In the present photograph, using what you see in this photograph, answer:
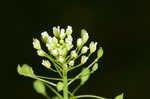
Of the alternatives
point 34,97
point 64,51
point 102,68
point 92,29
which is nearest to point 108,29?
point 92,29

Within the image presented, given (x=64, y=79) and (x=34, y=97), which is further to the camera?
(x=34, y=97)

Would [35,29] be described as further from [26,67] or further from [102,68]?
[26,67]

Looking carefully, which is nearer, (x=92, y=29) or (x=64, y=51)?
(x=64, y=51)

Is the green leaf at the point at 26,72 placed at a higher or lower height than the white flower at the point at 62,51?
lower

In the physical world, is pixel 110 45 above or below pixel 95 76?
above

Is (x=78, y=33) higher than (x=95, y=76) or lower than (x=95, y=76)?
higher

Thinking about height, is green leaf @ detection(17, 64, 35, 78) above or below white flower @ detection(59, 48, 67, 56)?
below

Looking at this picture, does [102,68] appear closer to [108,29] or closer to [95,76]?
[95,76]

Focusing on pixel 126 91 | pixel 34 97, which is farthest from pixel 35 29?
pixel 126 91

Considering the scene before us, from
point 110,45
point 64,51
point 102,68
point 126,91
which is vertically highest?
point 64,51
